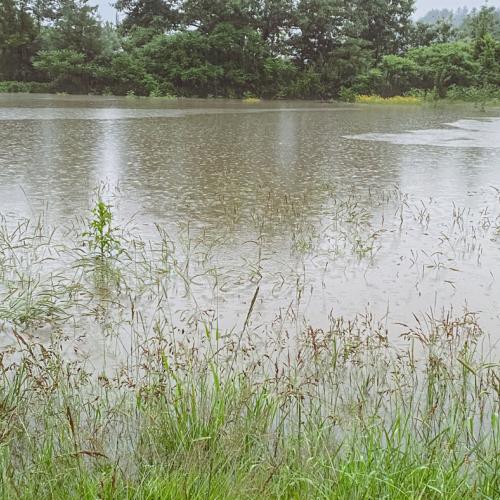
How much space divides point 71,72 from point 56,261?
80.6 feet

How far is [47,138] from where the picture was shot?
411 inches

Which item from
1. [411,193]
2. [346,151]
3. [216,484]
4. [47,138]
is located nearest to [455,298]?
[216,484]

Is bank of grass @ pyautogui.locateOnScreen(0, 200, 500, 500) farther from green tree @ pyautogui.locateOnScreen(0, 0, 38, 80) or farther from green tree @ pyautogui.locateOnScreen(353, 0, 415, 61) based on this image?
green tree @ pyautogui.locateOnScreen(353, 0, 415, 61)

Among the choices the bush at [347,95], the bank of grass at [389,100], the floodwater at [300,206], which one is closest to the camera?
the floodwater at [300,206]

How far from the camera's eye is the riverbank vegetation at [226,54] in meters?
27.1

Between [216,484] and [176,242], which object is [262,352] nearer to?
[216,484]

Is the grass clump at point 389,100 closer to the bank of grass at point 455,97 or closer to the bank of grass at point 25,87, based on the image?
the bank of grass at point 455,97

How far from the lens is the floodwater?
11.7 ft

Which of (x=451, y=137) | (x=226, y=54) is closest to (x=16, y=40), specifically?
(x=226, y=54)

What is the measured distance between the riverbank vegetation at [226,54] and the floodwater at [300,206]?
15.8 meters

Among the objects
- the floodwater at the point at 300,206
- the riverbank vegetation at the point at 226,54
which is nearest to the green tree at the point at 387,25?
the riverbank vegetation at the point at 226,54

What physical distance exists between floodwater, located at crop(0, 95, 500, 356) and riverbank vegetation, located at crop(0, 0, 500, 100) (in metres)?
15.8

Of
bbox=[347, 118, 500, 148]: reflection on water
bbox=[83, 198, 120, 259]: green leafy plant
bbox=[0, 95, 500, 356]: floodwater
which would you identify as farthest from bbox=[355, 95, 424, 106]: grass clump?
bbox=[83, 198, 120, 259]: green leafy plant

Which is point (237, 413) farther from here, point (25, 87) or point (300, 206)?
point (25, 87)
